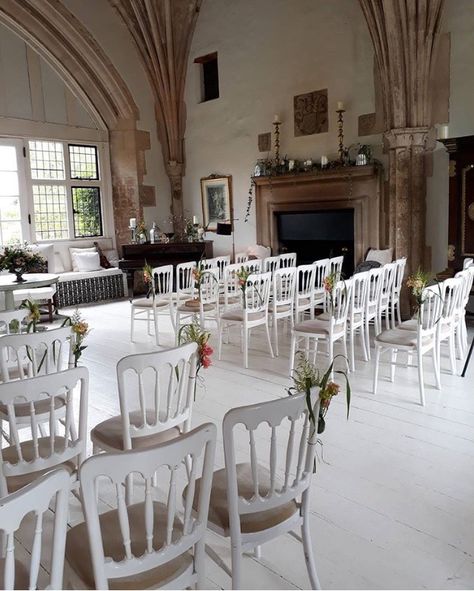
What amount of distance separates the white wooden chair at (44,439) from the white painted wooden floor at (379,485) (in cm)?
49

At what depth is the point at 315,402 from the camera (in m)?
2.04

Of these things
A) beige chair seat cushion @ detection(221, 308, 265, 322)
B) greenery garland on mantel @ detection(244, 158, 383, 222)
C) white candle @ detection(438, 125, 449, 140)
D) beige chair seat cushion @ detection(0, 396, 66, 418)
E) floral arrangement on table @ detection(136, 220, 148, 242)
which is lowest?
beige chair seat cushion @ detection(0, 396, 66, 418)

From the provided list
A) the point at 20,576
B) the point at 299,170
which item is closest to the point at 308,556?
the point at 20,576

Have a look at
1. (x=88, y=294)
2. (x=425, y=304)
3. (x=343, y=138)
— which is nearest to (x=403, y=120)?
(x=343, y=138)

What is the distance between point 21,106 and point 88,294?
3.46 meters

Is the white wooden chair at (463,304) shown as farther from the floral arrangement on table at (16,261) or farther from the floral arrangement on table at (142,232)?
the floral arrangement on table at (142,232)

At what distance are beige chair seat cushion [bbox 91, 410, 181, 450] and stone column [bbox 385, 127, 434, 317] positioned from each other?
5.64 meters

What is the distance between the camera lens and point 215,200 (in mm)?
10531

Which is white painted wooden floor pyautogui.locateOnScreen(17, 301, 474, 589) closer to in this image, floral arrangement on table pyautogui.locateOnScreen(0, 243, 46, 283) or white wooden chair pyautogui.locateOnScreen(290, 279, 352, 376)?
white wooden chair pyautogui.locateOnScreen(290, 279, 352, 376)

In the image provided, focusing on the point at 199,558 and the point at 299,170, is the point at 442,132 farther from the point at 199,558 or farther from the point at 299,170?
the point at 199,558

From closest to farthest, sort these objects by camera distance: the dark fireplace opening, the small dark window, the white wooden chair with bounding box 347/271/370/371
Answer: the white wooden chair with bounding box 347/271/370/371
the dark fireplace opening
the small dark window

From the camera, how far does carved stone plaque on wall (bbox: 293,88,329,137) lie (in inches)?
336

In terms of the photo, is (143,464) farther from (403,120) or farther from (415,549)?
(403,120)

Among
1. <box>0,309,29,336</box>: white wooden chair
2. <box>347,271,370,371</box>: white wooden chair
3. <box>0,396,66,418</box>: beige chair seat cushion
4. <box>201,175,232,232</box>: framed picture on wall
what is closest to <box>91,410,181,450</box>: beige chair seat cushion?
<box>0,396,66,418</box>: beige chair seat cushion
